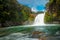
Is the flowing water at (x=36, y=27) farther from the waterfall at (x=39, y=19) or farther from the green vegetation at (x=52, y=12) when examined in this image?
the green vegetation at (x=52, y=12)

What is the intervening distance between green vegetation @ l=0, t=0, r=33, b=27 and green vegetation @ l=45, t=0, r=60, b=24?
2.25 feet

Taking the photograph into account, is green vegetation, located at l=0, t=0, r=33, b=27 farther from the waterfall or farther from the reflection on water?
the reflection on water

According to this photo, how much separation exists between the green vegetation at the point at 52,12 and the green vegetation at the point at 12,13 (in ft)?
2.25

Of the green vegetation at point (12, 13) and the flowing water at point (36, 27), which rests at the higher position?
the green vegetation at point (12, 13)

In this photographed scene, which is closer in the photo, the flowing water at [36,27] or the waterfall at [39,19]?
the flowing water at [36,27]

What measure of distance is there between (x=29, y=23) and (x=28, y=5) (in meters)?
0.66

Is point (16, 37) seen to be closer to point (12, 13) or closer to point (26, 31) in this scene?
point (26, 31)

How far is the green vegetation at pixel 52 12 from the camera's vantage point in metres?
5.79

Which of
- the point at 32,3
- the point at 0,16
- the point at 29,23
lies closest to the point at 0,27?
the point at 0,16

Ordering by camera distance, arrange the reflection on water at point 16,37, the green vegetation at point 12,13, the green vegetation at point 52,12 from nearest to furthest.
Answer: the reflection on water at point 16,37, the green vegetation at point 52,12, the green vegetation at point 12,13

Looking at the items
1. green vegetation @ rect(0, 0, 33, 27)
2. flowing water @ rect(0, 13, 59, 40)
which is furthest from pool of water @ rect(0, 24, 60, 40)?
green vegetation @ rect(0, 0, 33, 27)

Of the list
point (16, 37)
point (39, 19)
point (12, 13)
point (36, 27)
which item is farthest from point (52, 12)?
point (16, 37)

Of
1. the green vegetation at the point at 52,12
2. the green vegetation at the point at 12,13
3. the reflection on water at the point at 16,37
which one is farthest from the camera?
the green vegetation at the point at 12,13

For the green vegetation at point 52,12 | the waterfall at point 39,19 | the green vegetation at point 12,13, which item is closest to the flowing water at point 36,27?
the waterfall at point 39,19
